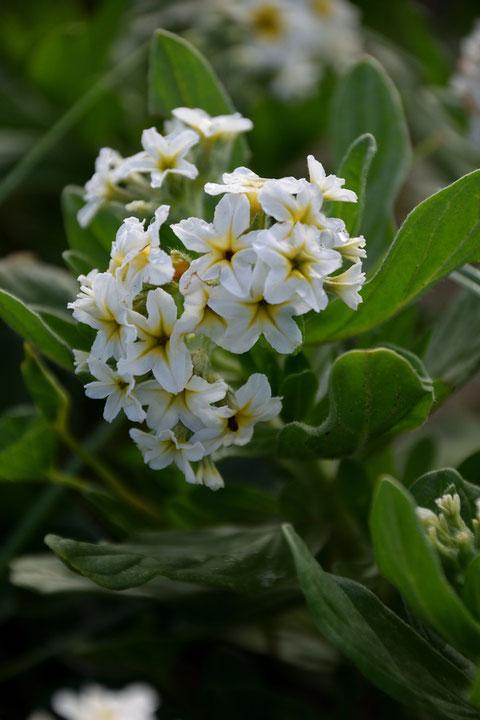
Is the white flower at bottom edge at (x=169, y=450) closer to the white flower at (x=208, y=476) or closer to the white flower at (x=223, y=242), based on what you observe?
the white flower at (x=208, y=476)

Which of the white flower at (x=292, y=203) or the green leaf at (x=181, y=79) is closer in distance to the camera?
the white flower at (x=292, y=203)

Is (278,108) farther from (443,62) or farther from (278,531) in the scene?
(278,531)

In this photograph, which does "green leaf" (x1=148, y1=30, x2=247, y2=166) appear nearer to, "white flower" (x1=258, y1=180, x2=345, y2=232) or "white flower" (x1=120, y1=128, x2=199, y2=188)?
"white flower" (x1=120, y1=128, x2=199, y2=188)

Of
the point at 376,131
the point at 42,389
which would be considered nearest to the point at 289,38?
the point at 376,131

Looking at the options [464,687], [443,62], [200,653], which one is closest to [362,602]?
[464,687]

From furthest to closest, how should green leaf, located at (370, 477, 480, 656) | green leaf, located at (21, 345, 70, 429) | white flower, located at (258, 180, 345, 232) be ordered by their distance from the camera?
1. green leaf, located at (21, 345, 70, 429)
2. white flower, located at (258, 180, 345, 232)
3. green leaf, located at (370, 477, 480, 656)

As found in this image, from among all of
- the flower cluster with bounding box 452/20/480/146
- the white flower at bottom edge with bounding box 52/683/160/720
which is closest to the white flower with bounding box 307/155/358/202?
the white flower at bottom edge with bounding box 52/683/160/720

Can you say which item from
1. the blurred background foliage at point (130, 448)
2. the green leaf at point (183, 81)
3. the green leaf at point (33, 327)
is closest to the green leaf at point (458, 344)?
the blurred background foliage at point (130, 448)
